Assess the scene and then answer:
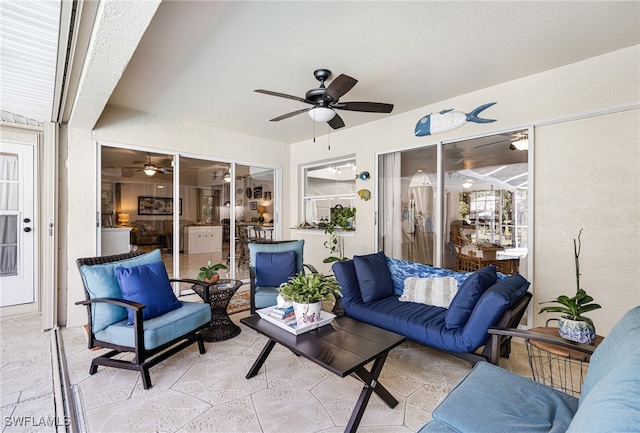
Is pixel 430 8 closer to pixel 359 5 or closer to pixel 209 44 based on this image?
pixel 359 5

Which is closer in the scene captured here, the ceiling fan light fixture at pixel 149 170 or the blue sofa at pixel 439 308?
the blue sofa at pixel 439 308

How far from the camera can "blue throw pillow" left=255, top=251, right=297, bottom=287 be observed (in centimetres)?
364

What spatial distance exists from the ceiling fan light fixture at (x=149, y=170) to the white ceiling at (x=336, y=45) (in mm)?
1002

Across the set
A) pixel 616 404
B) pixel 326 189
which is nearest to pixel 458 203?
pixel 326 189

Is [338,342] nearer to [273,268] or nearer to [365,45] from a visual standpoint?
[273,268]

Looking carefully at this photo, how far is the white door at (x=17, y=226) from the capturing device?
3623 millimetres

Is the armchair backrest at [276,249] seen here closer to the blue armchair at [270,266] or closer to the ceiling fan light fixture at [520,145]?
the blue armchair at [270,266]

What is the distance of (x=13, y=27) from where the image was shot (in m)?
1.71

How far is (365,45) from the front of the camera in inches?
94.3

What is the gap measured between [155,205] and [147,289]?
221 cm

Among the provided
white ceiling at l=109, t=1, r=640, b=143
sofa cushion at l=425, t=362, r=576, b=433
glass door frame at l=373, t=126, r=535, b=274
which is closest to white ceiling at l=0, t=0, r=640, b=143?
white ceiling at l=109, t=1, r=640, b=143

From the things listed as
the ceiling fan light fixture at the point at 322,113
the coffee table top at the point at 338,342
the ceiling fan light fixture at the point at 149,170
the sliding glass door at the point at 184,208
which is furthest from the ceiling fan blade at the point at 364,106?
the ceiling fan light fixture at the point at 149,170

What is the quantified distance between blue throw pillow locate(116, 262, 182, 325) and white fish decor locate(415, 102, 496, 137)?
11.3 feet

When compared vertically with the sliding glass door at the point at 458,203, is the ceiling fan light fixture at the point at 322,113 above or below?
above
